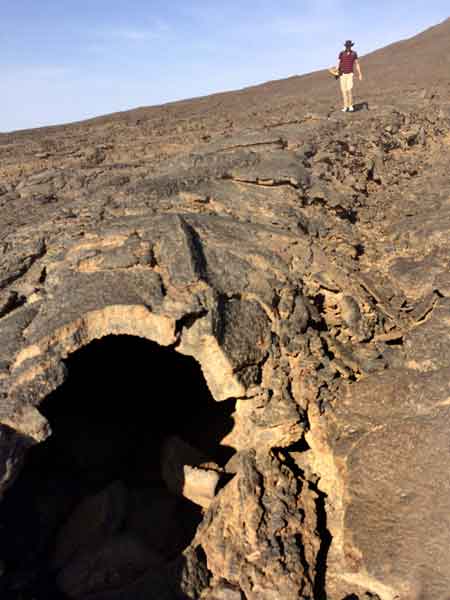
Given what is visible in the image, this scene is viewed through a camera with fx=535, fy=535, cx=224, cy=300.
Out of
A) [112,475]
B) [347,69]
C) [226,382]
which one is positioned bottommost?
[112,475]

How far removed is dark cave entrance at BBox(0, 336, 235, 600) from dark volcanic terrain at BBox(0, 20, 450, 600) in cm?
2

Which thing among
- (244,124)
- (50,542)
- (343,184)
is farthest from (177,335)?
(244,124)

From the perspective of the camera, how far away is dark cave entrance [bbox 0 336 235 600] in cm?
443

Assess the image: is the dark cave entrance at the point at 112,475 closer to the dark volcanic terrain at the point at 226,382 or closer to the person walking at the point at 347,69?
the dark volcanic terrain at the point at 226,382

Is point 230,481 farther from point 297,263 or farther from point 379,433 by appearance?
point 297,263

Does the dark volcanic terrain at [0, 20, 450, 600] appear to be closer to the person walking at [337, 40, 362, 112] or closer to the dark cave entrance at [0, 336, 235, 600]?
the dark cave entrance at [0, 336, 235, 600]

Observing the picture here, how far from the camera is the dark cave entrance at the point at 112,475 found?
4430 millimetres

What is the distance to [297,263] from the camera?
5199 millimetres

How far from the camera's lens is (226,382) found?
427 centimetres

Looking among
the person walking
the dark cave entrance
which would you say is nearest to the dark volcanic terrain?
the dark cave entrance

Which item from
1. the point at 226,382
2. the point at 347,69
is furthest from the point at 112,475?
the point at 347,69

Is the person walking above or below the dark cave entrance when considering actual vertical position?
above

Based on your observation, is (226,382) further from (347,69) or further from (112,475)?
(347,69)

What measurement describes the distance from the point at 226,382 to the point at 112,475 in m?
2.04
